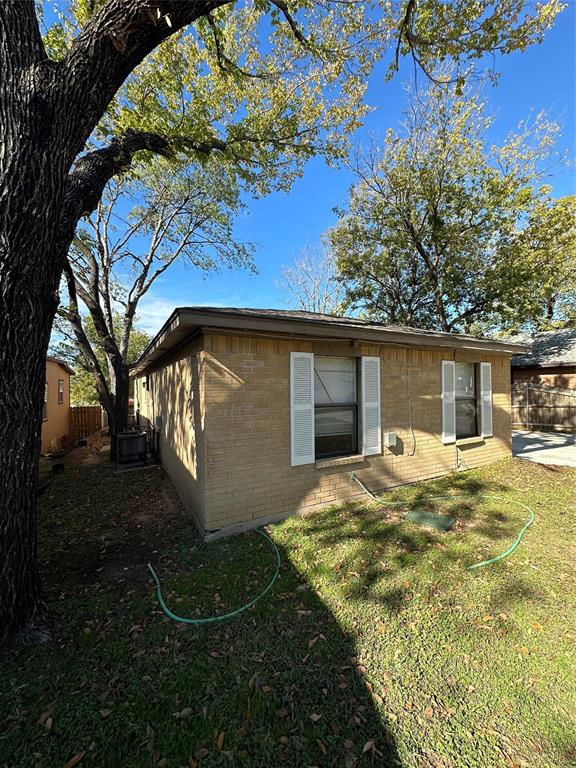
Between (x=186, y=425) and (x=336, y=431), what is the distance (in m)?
2.49

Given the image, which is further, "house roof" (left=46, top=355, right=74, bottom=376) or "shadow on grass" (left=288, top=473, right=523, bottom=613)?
"house roof" (left=46, top=355, right=74, bottom=376)

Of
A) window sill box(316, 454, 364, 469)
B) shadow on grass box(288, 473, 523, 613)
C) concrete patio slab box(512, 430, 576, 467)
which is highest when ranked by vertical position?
window sill box(316, 454, 364, 469)

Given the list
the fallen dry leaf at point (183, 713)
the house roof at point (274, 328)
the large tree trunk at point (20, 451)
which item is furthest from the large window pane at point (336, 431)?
the large tree trunk at point (20, 451)

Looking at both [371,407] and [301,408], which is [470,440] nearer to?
[371,407]

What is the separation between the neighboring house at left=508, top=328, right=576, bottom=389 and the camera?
13.3 metres

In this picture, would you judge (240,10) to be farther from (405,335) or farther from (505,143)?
(505,143)

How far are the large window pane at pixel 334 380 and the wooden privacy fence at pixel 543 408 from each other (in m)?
12.7

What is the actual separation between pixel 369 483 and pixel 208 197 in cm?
1206

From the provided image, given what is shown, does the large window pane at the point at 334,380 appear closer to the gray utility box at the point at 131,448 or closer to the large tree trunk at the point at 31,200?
the large tree trunk at the point at 31,200

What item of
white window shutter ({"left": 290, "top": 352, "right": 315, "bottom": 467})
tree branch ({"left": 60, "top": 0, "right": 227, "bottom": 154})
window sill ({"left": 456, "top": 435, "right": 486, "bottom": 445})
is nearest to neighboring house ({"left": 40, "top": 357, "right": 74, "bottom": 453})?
white window shutter ({"left": 290, "top": 352, "right": 315, "bottom": 467})

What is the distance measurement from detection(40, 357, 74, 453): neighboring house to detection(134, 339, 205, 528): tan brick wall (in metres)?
6.13

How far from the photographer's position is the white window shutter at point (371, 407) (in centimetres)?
521

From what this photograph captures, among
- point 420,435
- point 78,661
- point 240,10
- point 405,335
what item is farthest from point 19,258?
point 240,10

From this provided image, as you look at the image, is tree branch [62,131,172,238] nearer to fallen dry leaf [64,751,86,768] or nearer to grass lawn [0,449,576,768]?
grass lawn [0,449,576,768]
